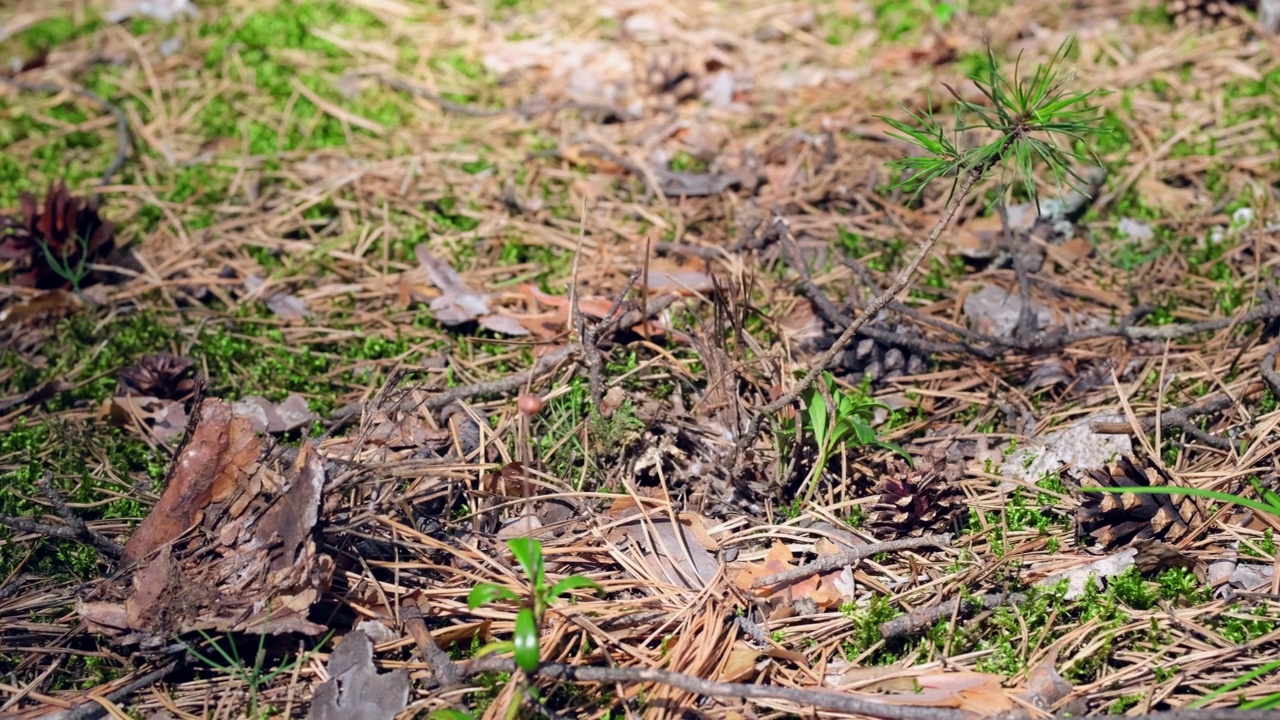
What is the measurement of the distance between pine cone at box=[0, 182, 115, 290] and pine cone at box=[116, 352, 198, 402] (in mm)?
617

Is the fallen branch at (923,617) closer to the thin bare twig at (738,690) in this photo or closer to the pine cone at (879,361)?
the thin bare twig at (738,690)

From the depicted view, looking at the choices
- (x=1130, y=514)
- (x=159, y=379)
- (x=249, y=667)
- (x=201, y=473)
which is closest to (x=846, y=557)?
(x=1130, y=514)

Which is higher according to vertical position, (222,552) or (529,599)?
(529,599)

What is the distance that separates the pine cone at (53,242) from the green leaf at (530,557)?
2.16 m

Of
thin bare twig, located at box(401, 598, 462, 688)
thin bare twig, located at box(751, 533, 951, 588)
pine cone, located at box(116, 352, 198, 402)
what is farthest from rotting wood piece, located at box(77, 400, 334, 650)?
thin bare twig, located at box(751, 533, 951, 588)

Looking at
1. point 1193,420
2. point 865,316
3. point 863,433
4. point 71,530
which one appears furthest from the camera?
point 1193,420

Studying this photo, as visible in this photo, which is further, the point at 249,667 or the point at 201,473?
the point at 201,473

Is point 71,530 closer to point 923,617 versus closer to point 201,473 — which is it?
point 201,473

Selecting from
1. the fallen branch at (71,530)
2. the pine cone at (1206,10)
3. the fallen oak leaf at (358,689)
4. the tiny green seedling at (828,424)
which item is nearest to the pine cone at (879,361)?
the tiny green seedling at (828,424)

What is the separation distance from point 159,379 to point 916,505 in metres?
2.06

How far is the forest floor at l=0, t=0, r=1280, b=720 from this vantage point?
1963 millimetres

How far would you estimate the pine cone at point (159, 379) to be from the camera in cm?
272

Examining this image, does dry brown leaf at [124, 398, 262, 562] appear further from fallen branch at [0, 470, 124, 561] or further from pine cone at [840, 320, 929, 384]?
pine cone at [840, 320, 929, 384]

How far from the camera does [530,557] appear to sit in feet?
5.83
